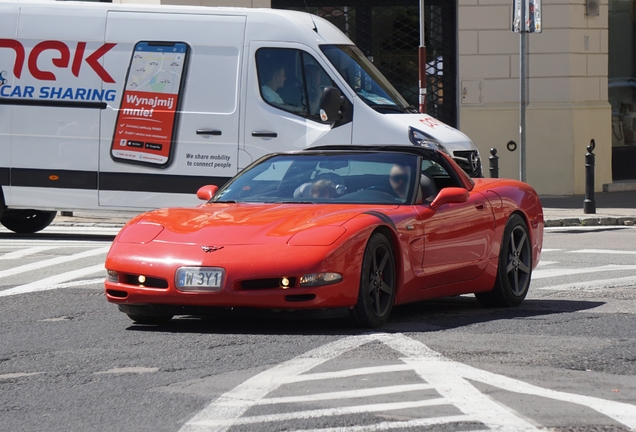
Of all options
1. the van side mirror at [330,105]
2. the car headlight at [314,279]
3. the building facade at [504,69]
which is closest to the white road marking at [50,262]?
the van side mirror at [330,105]

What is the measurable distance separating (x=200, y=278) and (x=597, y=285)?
426 cm

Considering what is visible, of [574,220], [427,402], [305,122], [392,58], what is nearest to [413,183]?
[427,402]

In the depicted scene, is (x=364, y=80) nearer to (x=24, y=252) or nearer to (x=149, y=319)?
(x=24, y=252)

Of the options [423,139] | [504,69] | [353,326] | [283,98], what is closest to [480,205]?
[353,326]

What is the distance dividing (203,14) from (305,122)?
5.95 feet

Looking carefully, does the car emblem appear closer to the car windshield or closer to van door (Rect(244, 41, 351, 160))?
the car windshield

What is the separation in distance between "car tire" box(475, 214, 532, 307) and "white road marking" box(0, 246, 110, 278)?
4.60m

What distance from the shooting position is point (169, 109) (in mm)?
14969

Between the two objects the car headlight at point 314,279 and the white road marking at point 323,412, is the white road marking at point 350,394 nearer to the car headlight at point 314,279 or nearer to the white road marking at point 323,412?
the white road marking at point 323,412

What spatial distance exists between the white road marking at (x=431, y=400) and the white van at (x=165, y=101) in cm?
819

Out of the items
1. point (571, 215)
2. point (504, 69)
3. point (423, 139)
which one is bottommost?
point (571, 215)

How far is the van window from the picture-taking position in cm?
1481

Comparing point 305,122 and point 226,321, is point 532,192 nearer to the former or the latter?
point 226,321

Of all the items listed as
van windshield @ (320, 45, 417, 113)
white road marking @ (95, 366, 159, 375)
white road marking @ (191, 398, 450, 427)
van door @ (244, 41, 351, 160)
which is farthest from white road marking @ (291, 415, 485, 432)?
van windshield @ (320, 45, 417, 113)
